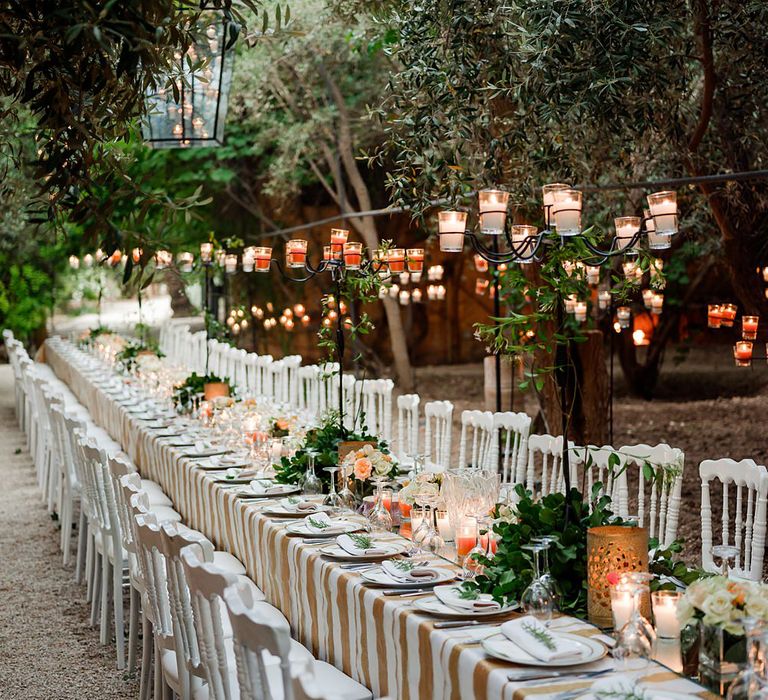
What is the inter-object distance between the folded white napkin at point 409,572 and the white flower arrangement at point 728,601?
1.09 meters

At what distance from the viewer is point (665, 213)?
4527 mm

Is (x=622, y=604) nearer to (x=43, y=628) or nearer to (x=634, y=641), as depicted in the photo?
(x=634, y=641)

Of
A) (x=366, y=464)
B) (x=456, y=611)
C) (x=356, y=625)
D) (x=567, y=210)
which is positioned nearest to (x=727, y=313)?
(x=567, y=210)

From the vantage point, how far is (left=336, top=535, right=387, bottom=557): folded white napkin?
356 centimetres

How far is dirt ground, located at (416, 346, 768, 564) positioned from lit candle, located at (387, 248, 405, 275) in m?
2.76

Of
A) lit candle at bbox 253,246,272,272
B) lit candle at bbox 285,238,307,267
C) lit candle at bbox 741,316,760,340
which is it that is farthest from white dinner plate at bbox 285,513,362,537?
lit candle at bbox 741,316,760,340

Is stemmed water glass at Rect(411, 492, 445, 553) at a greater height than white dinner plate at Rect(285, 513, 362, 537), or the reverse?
stemmed water glass at Rect(411, 492, 445, 553)

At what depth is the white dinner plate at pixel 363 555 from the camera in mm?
3531

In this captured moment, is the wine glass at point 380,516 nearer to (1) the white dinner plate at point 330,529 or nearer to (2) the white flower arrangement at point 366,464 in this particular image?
(1) the white dinner plate at point 330,529

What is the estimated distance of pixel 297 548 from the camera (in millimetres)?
3789

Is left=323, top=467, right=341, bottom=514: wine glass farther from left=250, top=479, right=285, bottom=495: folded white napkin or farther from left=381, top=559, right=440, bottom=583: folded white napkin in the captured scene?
left=381, top=559, right=440, bottom=583: folded white napkin

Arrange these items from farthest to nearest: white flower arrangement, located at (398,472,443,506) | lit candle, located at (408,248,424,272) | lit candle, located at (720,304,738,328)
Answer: lit candle, located at (720,304,738,328), lit candle, located at (408,248,424,272), white flower arrangement, located at (398,472,443,506)

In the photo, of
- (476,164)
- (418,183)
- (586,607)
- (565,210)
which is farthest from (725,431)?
(586,607)

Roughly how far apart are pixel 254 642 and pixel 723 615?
104cm
